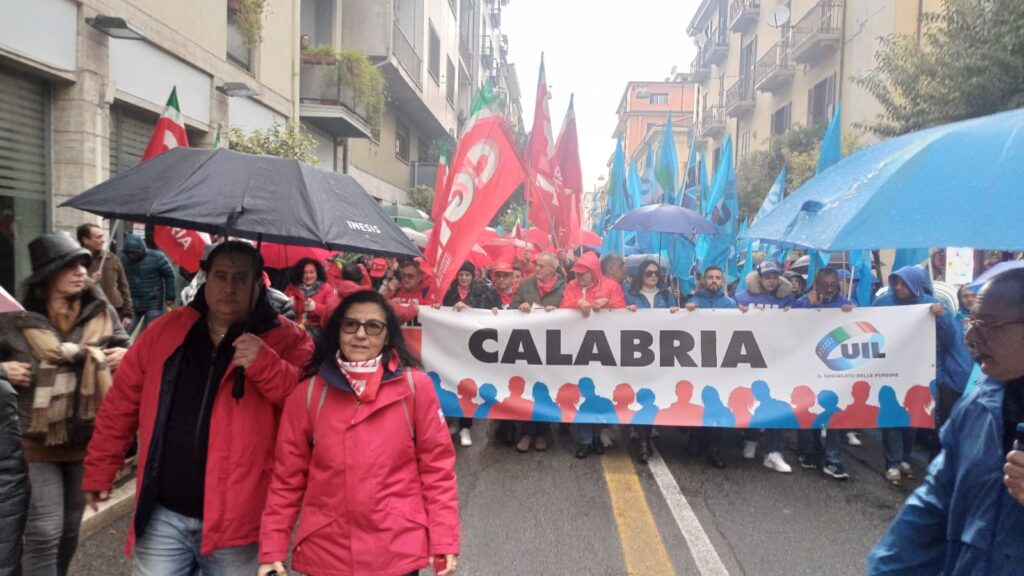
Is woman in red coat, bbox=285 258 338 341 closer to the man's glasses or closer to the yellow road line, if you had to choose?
the yellow road line

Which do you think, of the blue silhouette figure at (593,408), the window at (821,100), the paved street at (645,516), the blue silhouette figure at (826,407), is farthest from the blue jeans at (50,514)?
the window at (821,100)

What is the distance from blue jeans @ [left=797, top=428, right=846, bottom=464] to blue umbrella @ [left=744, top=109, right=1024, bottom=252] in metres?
4.23

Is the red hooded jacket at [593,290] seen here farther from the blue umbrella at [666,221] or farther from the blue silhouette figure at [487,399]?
the blue umbrella at [666,221]

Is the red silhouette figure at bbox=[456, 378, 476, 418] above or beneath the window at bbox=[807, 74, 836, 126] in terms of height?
beneath

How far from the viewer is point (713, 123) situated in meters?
43.1

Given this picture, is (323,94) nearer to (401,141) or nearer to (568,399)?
(401,141)

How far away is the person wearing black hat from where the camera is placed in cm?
285

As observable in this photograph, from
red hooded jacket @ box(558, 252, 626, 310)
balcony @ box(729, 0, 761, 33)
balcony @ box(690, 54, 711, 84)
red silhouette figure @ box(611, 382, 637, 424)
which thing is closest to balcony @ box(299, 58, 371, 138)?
red hooded jacket @ box(558, 252, 626, 310)

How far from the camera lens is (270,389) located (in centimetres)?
260

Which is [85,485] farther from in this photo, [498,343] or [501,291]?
[501,291]

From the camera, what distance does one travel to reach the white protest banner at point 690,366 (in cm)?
606

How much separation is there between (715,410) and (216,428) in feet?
14.8

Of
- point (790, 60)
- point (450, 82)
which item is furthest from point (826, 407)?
point (450, 82)

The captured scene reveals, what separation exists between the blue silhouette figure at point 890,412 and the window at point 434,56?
82.4 ft
